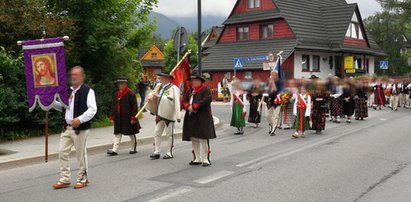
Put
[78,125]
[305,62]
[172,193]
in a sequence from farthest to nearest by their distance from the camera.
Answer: [305,62] → [78,125] → [172,193]

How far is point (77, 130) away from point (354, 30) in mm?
39916

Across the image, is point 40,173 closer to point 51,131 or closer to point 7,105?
point 7,105

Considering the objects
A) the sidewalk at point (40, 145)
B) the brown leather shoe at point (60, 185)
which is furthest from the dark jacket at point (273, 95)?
the brown leather shoe at point (60, 185)

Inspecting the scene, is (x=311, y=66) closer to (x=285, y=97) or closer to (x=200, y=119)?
(x=285, y=97)

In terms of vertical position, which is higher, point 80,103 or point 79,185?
point 80,103

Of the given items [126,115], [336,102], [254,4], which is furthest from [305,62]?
[126,115]

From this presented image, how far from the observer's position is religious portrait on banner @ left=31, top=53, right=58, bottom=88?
8.33 metres

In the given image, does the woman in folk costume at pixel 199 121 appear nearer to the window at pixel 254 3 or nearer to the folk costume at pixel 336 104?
the folk costume at pixel 336 104

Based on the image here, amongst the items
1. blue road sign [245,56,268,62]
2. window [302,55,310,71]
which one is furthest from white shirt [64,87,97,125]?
window [302,55,310,71]

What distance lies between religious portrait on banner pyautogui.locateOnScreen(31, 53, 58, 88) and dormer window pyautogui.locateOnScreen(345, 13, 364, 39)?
37515 millimetres

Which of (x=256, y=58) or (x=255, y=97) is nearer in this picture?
(x=255, y=97)

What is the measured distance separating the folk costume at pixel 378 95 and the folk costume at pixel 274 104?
41.1 ft

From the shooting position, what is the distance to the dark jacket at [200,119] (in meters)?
9.69

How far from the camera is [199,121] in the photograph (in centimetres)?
977
